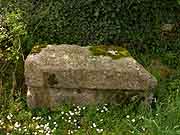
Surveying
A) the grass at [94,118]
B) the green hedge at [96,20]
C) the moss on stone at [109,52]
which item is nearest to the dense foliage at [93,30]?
the green hedge at [96,20]

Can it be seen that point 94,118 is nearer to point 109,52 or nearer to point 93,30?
point 109,52

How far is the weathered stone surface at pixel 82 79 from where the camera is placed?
6.11 meters

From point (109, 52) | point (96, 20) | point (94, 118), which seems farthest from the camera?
point (96, 20)

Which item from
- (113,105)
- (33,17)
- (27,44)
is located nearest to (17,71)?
(27,44)

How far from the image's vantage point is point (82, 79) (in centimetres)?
614

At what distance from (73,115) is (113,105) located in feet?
1.99

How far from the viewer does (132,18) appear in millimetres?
7535

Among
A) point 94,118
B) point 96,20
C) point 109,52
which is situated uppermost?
point 96,20

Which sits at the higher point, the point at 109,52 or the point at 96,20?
the point at 96,20

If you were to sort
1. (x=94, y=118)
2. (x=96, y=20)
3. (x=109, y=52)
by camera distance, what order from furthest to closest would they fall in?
(x=96, y=20) → (x=109, y=52) → (x=94, y=118)

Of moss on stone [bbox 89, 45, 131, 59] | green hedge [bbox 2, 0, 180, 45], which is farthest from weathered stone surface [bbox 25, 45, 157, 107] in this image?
green hedge [bbox 2, 0, 180, 45]

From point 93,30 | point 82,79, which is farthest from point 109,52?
point 93,30

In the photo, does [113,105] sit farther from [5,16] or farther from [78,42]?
[5,16]

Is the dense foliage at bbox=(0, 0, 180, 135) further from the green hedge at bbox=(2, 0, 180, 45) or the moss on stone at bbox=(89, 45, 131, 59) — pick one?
the moss on stone at bbox=(89, 45, 131, 59)
